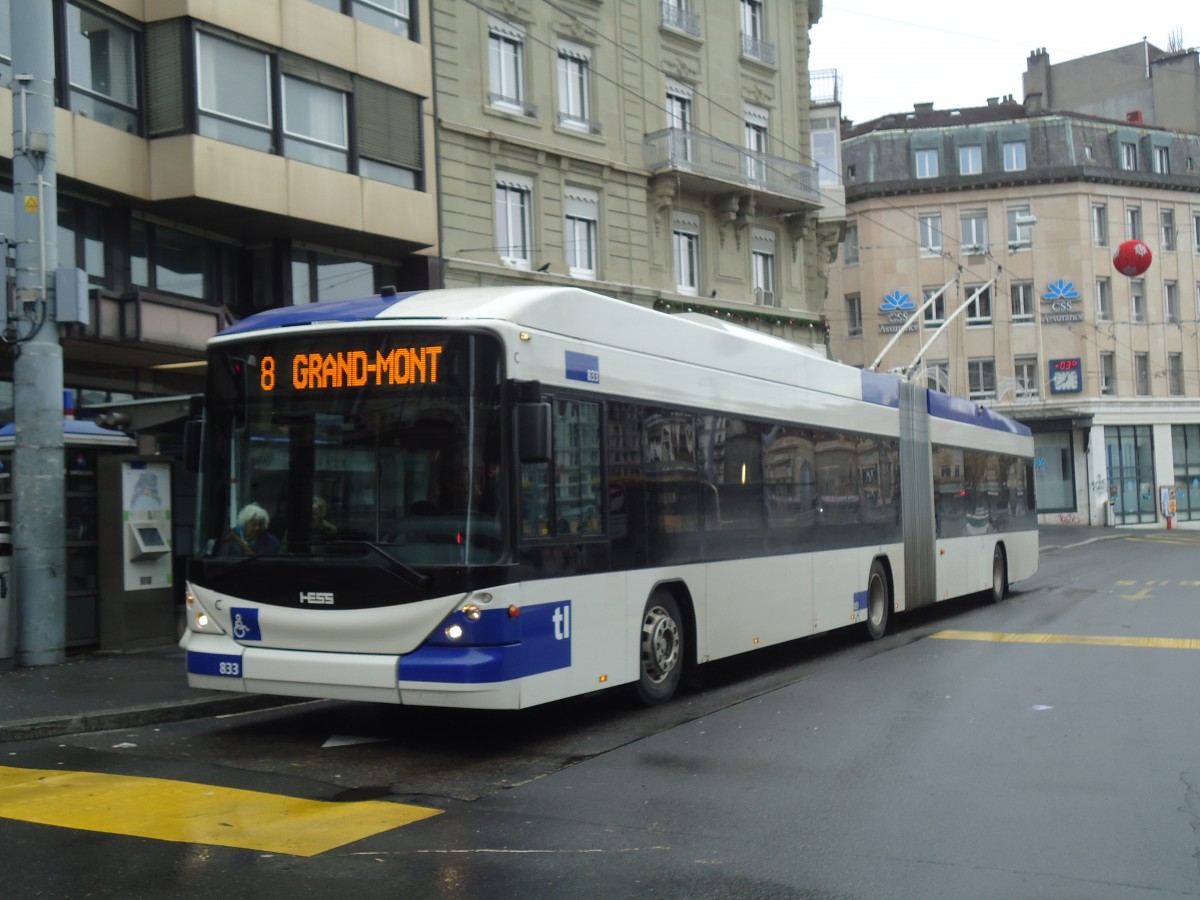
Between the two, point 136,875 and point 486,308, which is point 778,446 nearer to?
point 486,308

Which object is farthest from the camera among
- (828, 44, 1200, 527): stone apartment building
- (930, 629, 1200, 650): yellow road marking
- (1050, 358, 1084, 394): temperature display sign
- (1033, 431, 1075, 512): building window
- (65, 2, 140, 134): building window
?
(1033, 431, 1075, 512): building window

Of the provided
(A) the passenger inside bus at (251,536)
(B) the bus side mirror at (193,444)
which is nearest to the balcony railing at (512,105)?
(B) the bus side mirror at (193,444)

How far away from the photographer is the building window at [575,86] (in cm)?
2664

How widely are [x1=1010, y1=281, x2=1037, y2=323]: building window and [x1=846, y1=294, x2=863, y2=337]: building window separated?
20.8 feet

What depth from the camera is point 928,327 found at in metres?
56.1

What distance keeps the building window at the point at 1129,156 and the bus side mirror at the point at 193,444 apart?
5561cm

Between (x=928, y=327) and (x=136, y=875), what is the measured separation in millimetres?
53451

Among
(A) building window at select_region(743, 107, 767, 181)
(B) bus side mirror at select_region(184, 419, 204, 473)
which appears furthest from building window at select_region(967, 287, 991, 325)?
(B) bus side mirror at select_region(184, 419, 204, 473)

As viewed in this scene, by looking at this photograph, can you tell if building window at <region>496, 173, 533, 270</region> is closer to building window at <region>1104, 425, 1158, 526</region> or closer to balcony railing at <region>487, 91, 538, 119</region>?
balcony railing at <region>487, 91, 538, 119</region>

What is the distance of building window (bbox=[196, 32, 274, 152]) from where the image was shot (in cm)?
1823

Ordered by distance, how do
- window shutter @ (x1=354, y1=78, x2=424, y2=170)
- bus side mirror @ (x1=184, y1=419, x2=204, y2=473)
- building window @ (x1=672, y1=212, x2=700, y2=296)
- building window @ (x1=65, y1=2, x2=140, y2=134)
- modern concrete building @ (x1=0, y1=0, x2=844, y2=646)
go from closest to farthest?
bus side mirror @ (x1=184, y1=419, x2=204, y2=473) < building window @ (x1=65, y1=2, x2=140, y2=134) < modern concrete building @ (x1=0, y1=0, x2=844, y2=646) < window shutter @ (x1=354, y1=78, x2=424, y2=170) < building window @ (x1=672, y1=212, x2=700, y2=296)

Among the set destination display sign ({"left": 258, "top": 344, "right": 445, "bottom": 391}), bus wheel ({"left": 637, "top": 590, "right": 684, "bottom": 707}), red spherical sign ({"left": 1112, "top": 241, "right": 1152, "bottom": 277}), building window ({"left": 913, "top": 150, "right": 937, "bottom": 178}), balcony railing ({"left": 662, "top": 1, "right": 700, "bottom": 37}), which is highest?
building window ({"left": 913, "top": 150, "right": 937, "bottom": 178})

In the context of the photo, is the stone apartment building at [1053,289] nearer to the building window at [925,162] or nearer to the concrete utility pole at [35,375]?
the building window at [925,162]

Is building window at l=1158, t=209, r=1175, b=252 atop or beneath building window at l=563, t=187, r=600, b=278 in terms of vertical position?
atop
